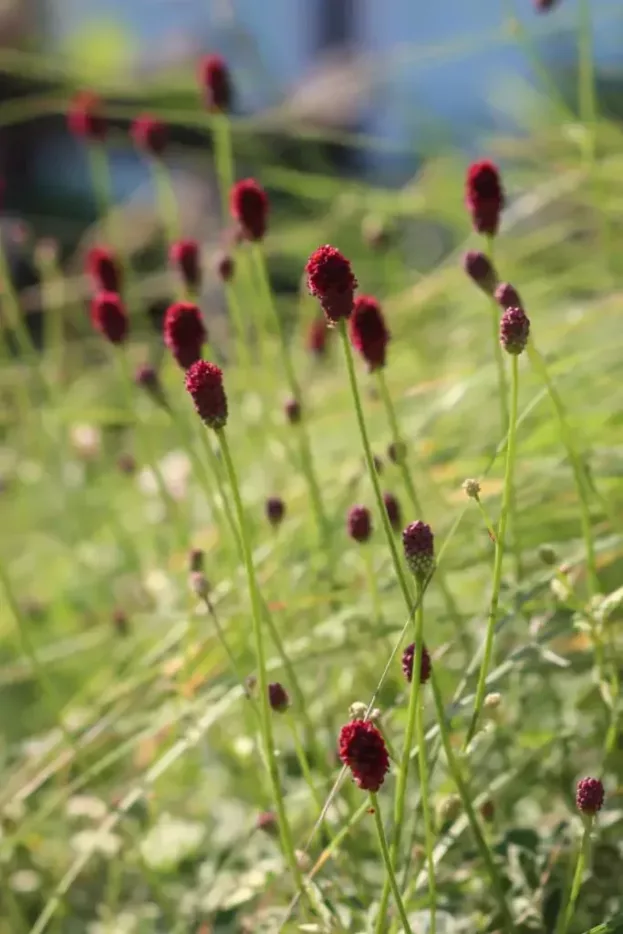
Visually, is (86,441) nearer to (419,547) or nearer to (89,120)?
(89,120)

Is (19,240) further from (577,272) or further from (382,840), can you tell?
(382,840)

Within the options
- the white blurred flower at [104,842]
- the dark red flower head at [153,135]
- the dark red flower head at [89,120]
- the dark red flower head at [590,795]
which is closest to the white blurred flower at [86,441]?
the dark red flower head at [89,120]

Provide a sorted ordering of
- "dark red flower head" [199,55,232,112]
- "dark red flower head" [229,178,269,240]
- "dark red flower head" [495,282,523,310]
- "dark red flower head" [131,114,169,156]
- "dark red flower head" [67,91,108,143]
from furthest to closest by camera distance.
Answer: "dark red flower head" [67,91,108,143], "dark red flower head" [131,114,169,156], "dark red flower head" [199,55,232,112], "dark red flower head" [229,178,269,240], "dark red flower head" [495,282,523,310]

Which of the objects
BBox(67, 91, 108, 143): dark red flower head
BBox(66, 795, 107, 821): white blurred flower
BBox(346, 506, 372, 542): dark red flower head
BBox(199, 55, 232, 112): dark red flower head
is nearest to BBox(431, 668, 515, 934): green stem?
BBox(346, 506, 372, 542): dark red flower head

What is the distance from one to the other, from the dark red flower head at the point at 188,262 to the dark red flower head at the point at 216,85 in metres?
0.12

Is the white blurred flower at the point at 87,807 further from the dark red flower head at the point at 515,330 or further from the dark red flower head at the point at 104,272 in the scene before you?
the dark red flower head at the point at 515,330

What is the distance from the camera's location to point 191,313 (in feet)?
2.02

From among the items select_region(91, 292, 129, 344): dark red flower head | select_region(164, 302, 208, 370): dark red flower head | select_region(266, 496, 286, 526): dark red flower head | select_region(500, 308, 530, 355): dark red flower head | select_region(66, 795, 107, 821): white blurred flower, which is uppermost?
select_region(91, 292, 129, 344): dark red flower head

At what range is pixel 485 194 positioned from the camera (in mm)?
645

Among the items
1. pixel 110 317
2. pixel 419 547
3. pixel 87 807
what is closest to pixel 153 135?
pixel 110 317

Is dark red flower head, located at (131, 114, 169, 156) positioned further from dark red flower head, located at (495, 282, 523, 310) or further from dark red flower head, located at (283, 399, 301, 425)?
dark red flower head, located at (495, 282, 523, 310)

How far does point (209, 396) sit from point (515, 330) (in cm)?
13

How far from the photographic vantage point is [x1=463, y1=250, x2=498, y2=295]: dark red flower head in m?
0.67

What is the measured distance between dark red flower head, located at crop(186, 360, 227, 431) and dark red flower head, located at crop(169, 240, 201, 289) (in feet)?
1.27
